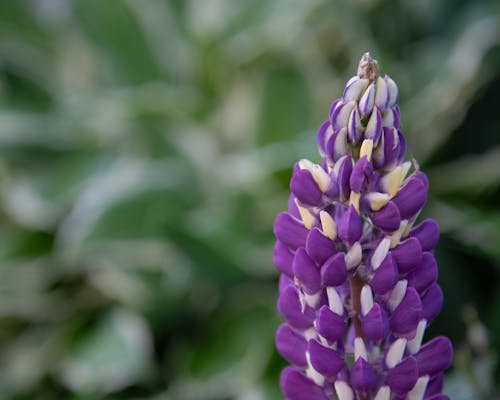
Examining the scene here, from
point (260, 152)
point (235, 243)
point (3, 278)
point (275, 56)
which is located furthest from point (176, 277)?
point (275, 56)

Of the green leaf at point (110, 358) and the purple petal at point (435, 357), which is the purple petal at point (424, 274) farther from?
the green leaf at point (110, 358)

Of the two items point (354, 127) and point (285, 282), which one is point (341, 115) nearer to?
point (354, 127)

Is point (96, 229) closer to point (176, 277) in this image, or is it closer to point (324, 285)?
point (176, 277)

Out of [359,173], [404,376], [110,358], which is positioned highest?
[110,358]

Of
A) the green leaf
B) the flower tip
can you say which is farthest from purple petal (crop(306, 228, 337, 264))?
the green leaf

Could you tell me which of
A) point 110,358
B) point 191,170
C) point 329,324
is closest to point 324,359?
point 329,324
